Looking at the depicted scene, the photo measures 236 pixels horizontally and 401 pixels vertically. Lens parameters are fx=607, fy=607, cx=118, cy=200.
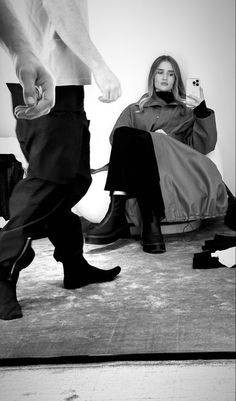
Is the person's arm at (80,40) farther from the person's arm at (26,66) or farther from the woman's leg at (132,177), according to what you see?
the woman's leg at (132,177)

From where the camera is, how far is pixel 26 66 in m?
1.49

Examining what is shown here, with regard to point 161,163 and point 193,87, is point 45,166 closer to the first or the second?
point 193,87

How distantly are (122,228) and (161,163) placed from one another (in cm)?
25

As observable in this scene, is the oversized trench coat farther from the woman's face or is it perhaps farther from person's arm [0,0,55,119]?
person's arm [0,0,55,119]

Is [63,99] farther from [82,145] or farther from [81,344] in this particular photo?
[81,344]

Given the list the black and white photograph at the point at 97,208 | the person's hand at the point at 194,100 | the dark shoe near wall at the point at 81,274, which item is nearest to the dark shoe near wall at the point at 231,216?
the black and white photograph at the point at 97,208

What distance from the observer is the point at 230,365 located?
49.7 inches

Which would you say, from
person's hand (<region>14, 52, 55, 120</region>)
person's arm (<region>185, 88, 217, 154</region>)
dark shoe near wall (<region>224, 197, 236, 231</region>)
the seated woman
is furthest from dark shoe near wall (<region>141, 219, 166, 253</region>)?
person's hand (<region>14, 52, 55, 120</region>)

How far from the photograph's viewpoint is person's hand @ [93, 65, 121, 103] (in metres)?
1.51

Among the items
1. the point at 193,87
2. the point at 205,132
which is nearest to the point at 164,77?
the point at 193,87

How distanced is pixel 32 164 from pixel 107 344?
48 centimetres

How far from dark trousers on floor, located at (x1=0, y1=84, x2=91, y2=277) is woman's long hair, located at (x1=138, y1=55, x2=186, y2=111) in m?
0.24

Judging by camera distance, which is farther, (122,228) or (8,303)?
(122,228)

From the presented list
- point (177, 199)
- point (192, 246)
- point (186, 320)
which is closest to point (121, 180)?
point (177, 199)
